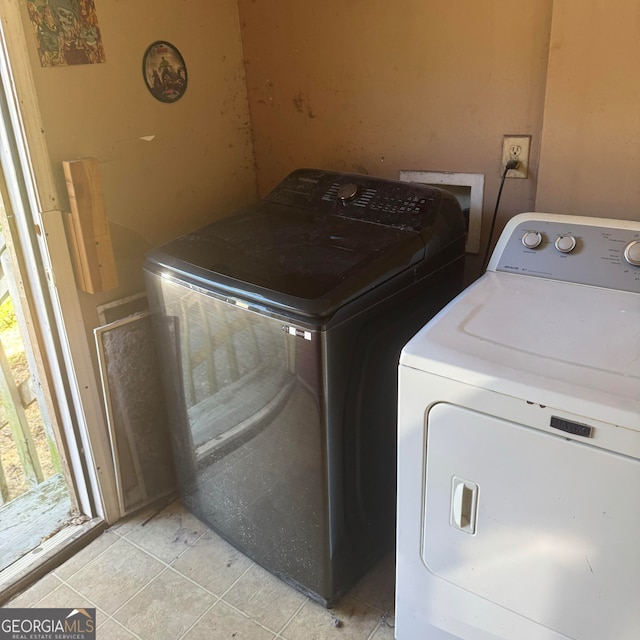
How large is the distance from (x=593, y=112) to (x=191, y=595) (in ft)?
5.48

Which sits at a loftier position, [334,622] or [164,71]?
[164,71]

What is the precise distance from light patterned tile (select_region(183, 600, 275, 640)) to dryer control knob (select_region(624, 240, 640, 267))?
1.28 metres

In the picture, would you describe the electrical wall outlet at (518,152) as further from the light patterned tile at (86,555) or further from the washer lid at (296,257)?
the light patterned tile at (86,555)

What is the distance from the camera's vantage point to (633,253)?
1.32 metres

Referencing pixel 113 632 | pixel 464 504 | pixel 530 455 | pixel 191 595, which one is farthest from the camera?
pixel 191 595

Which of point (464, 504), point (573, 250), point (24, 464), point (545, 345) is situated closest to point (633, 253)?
point (573, 250)

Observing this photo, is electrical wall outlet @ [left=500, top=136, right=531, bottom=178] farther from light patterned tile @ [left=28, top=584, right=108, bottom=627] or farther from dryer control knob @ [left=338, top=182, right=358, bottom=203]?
light patterned tile @ [left=28, top=584, right=108, bottom=627]

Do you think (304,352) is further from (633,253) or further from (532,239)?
(633,253)

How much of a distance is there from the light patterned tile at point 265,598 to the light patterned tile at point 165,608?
79mm

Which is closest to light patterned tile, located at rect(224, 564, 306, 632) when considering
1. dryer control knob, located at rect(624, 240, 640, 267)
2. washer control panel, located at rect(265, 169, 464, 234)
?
washer control panel, located at rect(265, 169, 464, 234)

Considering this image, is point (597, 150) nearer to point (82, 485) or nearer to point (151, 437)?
point (151, 437)

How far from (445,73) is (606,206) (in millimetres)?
577

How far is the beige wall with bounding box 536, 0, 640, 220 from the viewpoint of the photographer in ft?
4.55

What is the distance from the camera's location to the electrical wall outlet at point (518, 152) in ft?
5.30
